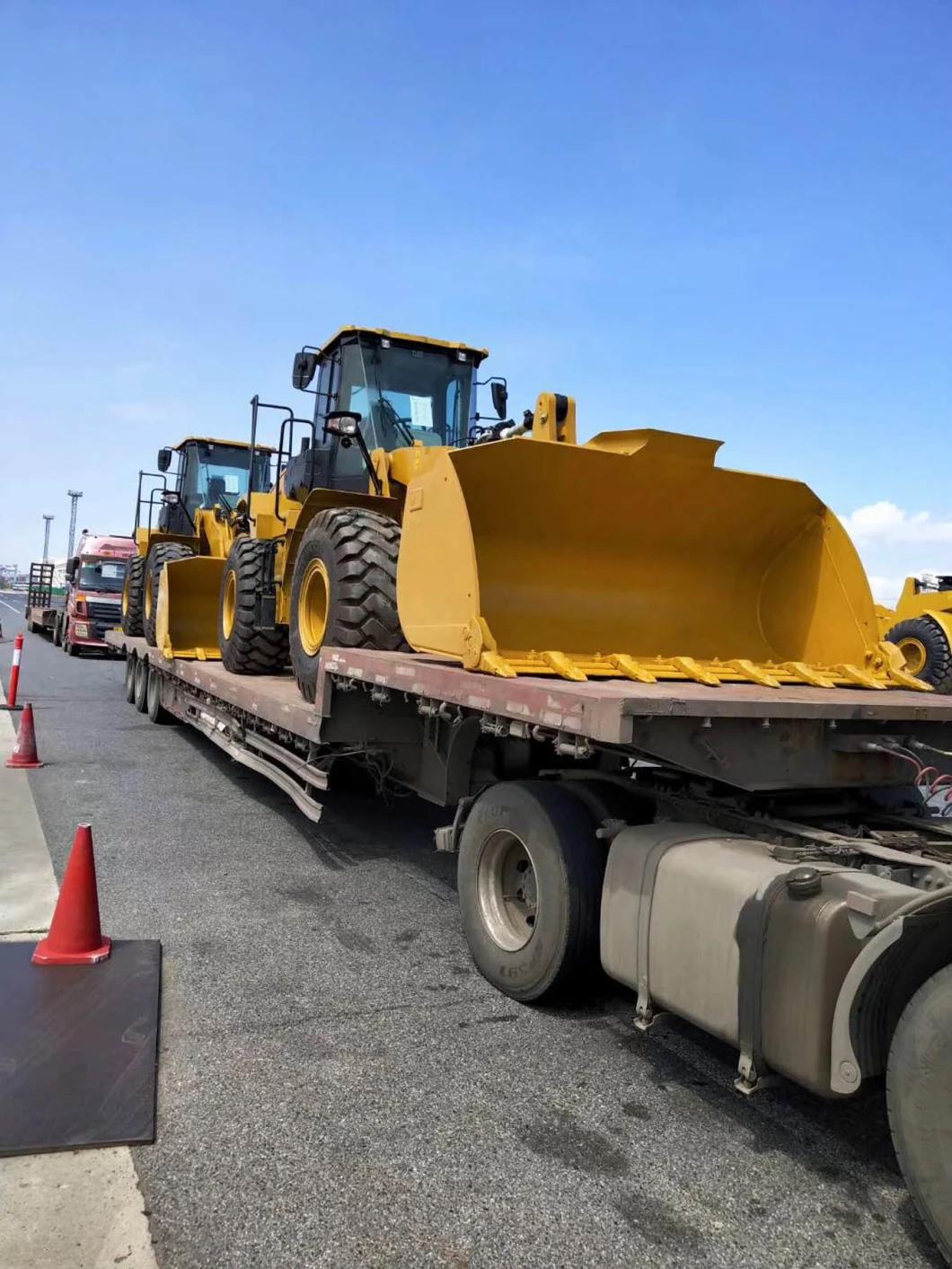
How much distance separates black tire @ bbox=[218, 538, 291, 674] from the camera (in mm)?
A: 8000

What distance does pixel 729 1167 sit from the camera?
2.87 metres

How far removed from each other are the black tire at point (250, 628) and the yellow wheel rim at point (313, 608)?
1581 mm

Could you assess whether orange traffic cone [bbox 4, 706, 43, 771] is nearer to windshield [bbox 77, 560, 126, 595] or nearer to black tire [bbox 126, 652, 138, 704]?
black tire [bbox 126, 652, 138, 704]

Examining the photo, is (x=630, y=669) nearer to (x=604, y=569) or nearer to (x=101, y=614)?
(x=604, y=569)

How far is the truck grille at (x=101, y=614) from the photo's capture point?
950 inches

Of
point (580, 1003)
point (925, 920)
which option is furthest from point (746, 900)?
point (580, 1003)

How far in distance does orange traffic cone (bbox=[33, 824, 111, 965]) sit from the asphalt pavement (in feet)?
1.33

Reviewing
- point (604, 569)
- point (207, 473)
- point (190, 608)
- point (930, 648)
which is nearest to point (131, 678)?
point (207, 473)

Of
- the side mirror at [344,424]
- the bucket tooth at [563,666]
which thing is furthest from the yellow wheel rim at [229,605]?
the bucket tooth at [563,666]

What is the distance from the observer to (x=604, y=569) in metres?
5.10

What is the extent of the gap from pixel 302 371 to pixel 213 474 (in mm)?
7109

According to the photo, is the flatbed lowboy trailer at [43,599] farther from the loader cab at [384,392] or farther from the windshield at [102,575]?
the loader cab at [384,392]

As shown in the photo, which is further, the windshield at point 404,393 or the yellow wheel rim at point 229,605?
the yellow wheel rim at point 229,605

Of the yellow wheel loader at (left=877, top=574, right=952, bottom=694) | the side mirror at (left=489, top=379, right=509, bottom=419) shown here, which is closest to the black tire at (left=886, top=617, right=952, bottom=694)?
the yellow wheel loader at (left=877, top=574, right=952, bottom=694)
